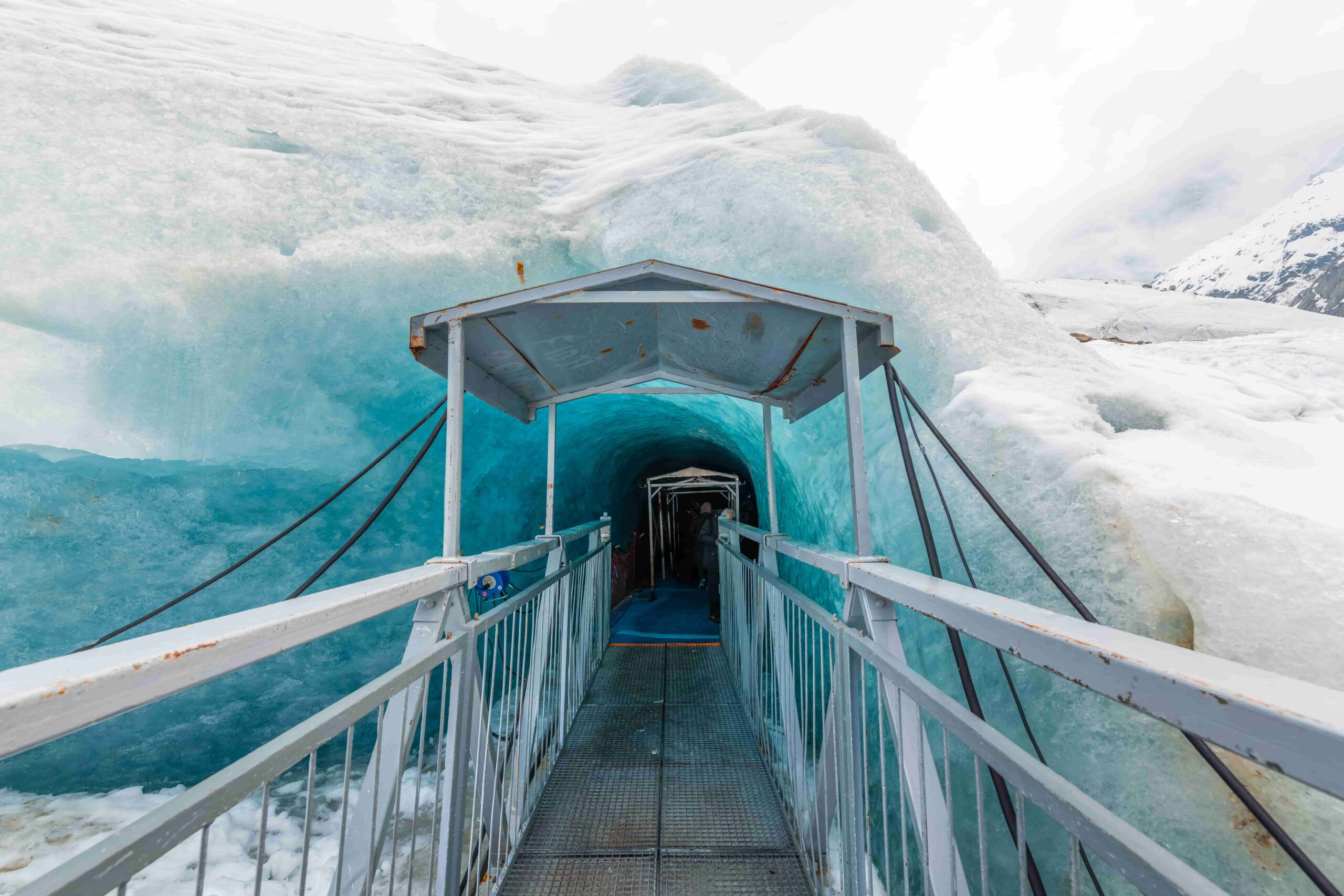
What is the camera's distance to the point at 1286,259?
33.7 metres

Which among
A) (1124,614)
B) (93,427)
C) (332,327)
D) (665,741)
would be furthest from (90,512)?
(1124,614)

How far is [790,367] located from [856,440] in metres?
1.11

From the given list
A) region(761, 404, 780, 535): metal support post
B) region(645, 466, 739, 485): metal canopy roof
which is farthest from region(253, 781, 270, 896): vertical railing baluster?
region(645, 466, 739, 485): metal canopy roof

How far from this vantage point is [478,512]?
26.6ft

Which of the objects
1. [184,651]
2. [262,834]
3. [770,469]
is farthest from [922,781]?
[770,469]

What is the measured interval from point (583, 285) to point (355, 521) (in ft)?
17.3

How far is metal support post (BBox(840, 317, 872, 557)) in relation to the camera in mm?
2754

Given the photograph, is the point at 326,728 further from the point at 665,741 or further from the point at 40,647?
the point at 40,647

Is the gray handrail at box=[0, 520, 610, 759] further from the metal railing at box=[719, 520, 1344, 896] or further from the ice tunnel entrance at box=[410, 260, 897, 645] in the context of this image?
the metal railing at box=[719, 520, 1344, 896]

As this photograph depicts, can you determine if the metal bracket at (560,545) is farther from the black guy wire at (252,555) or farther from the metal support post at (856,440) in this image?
the metal support post at (856,440)

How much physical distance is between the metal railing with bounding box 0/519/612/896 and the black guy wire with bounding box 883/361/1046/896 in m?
1.68

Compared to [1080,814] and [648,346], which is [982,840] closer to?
[1080,814]

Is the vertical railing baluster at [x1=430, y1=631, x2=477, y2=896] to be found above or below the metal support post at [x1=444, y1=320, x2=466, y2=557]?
below

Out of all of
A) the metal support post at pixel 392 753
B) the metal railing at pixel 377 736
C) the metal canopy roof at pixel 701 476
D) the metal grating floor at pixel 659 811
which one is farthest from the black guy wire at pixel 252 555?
the metal canopy roof at pixel 701 476
